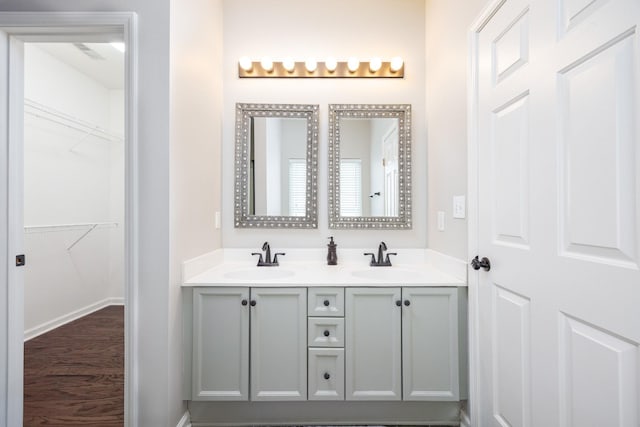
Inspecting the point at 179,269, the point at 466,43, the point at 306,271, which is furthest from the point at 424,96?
the point at 179,269

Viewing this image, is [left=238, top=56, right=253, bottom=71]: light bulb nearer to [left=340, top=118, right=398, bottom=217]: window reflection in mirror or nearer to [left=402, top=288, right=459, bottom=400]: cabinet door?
[left=340, top=118, right=398, bottom=217]: window reflection in mirror

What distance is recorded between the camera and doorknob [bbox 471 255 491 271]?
4.65 feet

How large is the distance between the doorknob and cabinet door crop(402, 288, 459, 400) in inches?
8.3

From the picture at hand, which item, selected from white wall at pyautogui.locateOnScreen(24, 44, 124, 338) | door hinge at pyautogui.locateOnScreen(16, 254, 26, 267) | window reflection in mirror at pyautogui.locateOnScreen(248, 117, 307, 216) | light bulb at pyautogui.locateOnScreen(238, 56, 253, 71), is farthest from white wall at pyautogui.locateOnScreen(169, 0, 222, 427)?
white wall at pyautogui.locateOnScreen(24, 44, 124, 338)

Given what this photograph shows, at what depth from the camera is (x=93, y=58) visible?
9.77ft

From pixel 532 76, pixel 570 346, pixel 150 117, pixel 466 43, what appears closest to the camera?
pixel 570 346

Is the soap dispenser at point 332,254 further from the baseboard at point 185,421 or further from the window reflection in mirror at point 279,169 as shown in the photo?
the baseboard at point 185,421

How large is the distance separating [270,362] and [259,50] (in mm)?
2089

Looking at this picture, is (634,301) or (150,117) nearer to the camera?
(634,301)

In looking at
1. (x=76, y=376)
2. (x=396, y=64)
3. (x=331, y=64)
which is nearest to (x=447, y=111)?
(x=396, y=64)

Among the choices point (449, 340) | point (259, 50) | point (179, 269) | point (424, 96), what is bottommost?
point (449, 340)

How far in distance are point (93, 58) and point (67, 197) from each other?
1446 mm

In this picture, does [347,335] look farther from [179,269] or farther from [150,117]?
[150,117]

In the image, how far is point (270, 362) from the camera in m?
1.62
